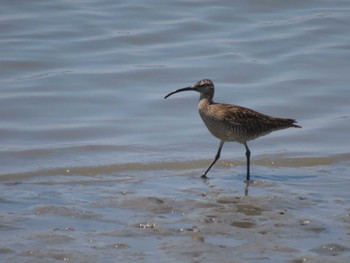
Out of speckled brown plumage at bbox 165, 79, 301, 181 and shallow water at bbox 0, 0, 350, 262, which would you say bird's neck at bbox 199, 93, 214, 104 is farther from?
shallow water at bbox 0, 0, 350, 262

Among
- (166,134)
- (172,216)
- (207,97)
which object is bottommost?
(166,134)

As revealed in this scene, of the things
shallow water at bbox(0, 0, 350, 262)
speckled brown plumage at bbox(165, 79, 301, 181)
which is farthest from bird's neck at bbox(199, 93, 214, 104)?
shallow water at bbox(0, 0, 350, 262)

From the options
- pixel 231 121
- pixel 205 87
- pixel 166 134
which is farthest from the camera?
pixel 166 134

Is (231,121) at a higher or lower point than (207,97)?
lower

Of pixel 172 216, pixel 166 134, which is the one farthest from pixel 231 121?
pixel 172 216

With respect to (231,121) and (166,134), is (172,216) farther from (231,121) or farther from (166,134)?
(166,134)

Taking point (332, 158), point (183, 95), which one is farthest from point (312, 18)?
point (332, 158)

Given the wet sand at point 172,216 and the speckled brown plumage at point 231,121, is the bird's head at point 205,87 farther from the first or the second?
the wet sand at point 172,216

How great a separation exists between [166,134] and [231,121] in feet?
4.39

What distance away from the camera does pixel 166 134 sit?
10812mm

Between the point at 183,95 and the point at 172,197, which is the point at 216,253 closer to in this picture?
the point at 172,197

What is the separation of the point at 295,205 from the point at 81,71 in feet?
18.7

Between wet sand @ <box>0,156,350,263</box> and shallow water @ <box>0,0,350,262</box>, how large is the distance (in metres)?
0.02

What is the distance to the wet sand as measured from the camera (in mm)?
6625
